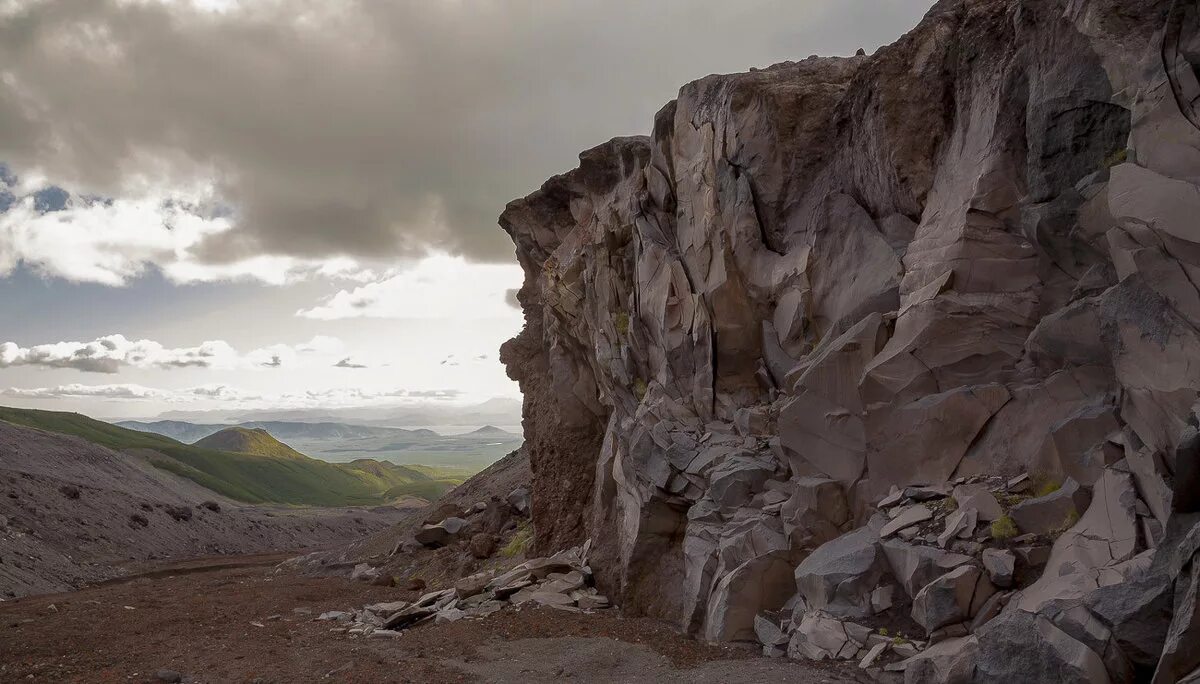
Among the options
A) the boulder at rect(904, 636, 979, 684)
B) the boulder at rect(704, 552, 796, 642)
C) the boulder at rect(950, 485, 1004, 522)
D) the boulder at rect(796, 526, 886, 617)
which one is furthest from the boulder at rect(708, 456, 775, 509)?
the boulder at rect(904, 636, 979, 684)

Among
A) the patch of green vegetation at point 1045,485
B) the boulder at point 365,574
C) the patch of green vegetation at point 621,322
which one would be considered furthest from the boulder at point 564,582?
the boulder at point 365,574

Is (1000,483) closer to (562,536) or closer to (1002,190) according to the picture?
(1002,190)

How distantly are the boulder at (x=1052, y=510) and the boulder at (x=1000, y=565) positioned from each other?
89cm

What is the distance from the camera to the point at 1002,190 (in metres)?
18.1

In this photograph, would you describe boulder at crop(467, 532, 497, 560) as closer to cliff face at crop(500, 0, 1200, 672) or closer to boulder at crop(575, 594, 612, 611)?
cliff face at crop(500, 0, 1200, 672)

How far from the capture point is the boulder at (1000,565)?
46.5 feet

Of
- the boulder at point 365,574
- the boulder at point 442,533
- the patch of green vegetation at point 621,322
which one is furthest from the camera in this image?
the boulder at point 442,533

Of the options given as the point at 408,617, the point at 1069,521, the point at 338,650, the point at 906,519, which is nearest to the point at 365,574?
the point at 408,617

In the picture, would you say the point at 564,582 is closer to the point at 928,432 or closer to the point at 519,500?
the point at 928,432

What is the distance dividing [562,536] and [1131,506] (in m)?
26.4

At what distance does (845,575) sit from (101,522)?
245 feet

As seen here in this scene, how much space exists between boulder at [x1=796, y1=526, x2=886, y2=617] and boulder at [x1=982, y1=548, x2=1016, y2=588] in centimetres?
251

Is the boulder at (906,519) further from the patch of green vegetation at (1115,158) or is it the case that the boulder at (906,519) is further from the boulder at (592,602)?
the boulder at (592,602)

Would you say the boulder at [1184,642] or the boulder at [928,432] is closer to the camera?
the boulder at [1184,642]
